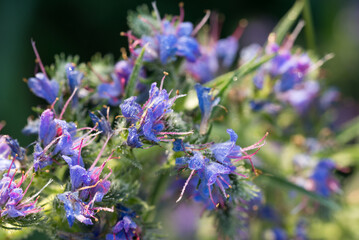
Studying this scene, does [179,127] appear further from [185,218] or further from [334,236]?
[185,218]

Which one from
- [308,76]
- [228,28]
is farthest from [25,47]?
[308,76]

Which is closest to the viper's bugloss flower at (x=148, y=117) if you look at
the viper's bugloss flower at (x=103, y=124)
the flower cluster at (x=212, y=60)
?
the viper's bugloss flower at (x=103, y=124)

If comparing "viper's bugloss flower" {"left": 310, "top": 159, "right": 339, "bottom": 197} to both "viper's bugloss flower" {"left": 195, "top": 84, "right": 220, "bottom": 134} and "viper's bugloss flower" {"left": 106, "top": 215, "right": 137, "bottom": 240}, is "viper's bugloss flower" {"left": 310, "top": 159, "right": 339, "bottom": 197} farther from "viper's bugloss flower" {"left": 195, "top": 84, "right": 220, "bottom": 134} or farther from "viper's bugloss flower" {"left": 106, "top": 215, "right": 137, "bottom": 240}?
"viper's bugloss flower" {"left": 106, "top": 215, "right": 137, "bottom": 240}

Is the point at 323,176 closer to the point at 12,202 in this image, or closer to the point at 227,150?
the point at 227,150

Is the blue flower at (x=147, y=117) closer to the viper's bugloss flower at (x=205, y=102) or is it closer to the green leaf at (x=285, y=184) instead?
the viper's bugloss flower at (x=205, y=102)

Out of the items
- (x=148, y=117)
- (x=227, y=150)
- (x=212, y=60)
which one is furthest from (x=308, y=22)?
(x=148, y=117)
